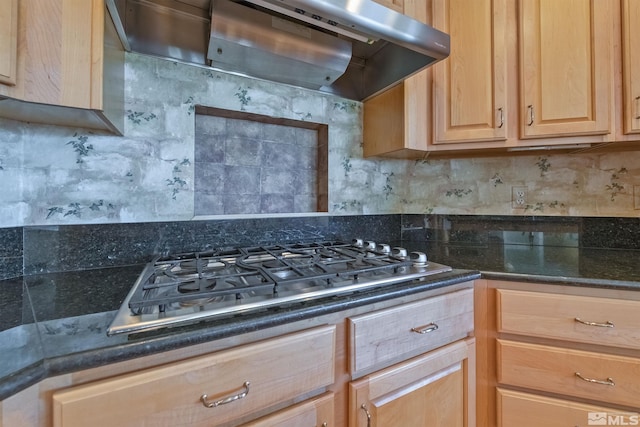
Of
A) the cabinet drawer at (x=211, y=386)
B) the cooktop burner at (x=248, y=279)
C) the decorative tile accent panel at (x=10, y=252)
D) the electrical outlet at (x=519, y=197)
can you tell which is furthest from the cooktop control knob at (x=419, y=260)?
the decorative tile accent panel at (x=10, y=252)

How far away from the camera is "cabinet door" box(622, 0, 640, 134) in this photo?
3.65 feet

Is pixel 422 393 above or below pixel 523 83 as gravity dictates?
below

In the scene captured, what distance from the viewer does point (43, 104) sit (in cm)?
68

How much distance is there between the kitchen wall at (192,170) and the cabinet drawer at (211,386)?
2.36 feet

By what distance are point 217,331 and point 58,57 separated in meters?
0.70

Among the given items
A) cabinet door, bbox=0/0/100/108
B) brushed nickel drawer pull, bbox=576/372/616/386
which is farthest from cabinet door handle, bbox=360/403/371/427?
cabinet door, bbox=0/0/100/108

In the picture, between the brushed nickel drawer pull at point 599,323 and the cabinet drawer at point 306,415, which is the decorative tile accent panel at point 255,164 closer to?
the cabinet drawer at point 306,415

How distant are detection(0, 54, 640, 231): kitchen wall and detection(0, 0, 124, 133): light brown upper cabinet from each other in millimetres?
232

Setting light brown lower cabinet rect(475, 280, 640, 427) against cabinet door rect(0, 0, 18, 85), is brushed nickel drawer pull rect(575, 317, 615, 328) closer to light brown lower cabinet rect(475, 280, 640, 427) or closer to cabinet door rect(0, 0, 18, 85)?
light brown lower cabinet rect(475, 280, 640, 427)

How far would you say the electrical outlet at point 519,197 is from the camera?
154cm

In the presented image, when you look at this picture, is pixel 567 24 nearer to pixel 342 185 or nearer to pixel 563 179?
pixel 563 179

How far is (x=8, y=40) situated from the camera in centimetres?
62

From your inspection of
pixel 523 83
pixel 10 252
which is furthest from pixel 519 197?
pixel 10 252

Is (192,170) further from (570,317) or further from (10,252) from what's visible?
(570,317)
